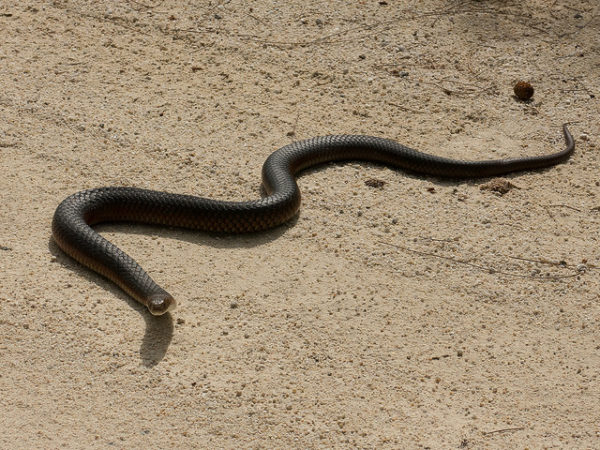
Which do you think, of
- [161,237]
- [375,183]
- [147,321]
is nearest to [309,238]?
[375,183]

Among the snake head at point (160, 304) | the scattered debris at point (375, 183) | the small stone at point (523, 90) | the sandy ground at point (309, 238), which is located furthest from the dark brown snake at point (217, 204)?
the small stone at point (523, 90)

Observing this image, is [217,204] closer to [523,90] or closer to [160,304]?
[160,304]

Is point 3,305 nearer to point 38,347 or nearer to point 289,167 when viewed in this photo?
point 38,347

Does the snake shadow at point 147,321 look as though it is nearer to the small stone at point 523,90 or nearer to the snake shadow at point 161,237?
the snake shadow at point 161,237

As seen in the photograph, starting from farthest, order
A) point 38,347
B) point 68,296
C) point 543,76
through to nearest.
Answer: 1. point 543,76
2. point 68,296
3. point 38,347

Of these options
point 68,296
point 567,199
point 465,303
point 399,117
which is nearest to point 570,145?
point 567,199

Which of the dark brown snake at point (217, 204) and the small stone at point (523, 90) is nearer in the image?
the dark brown snake at point (217, 204)

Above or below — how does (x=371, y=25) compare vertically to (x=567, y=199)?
above
